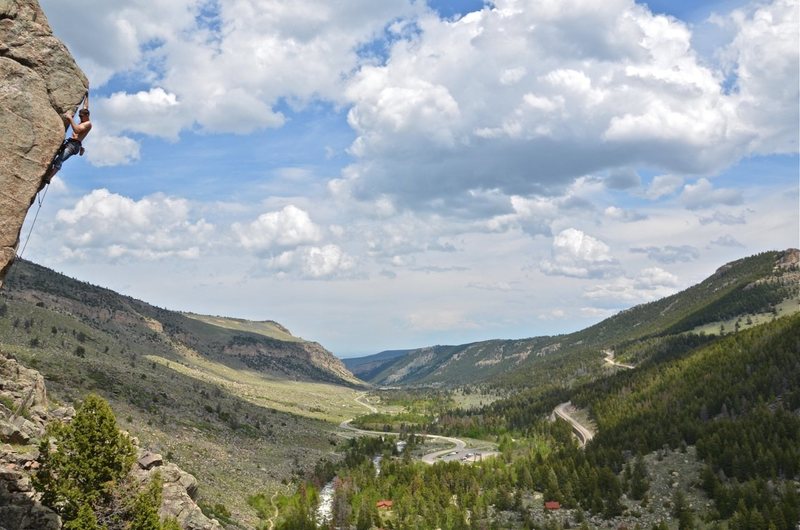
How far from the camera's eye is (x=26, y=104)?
1898cm

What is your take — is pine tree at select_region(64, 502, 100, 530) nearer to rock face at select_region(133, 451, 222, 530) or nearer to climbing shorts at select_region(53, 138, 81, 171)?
rock face at select_region(133, 451, 222, 530)

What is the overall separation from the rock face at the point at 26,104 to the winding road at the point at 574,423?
128 m

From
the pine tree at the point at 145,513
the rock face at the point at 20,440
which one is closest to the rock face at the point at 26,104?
the rock face at the point at 20,440

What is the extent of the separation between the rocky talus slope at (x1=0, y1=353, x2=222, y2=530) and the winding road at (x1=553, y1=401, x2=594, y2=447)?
4142 inches

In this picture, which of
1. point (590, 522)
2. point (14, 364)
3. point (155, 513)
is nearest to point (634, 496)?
point (590, 522)

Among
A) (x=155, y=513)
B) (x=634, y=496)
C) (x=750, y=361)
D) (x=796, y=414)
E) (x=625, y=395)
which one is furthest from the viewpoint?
(x=625, y=395)

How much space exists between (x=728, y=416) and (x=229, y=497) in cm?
9414

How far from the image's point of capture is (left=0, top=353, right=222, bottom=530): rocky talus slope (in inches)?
1086

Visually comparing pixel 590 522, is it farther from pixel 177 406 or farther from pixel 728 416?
pixel 177 406

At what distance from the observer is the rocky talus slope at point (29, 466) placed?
2759 cm

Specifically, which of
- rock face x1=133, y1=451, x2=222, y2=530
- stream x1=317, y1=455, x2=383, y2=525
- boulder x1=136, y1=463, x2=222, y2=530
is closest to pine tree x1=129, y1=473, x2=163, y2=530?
rock face x1=133, y1=451, x2=222, y2=530

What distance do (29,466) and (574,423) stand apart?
150 m

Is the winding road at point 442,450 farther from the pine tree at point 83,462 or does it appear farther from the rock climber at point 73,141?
the rock climber at point 73,141

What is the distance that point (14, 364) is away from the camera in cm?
4500
